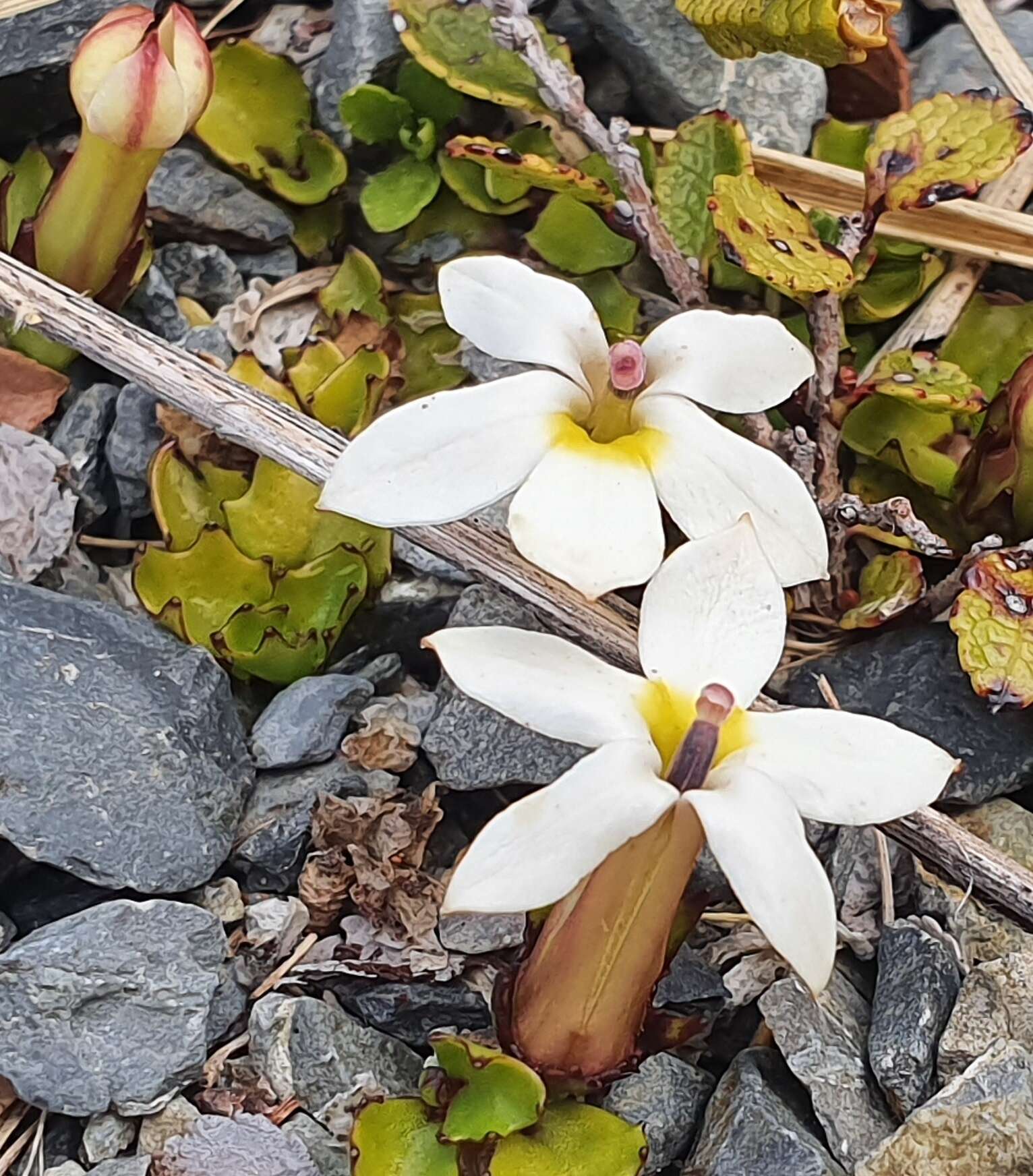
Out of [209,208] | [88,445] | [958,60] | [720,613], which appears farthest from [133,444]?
[958,60]

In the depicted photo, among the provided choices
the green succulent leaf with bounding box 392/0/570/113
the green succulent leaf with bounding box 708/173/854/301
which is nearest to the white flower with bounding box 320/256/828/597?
the green succulent leaf with bounding box 708/173/854/301

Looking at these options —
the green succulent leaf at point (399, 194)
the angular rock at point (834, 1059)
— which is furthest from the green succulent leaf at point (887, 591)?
the green succulent leaf at point (399, 194)

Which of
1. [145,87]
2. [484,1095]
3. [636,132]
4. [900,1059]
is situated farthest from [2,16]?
[900,1059]

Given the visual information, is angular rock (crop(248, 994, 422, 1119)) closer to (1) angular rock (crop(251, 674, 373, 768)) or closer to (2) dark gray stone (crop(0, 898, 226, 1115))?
(2) dark gray stone (crop(0, 898, 226, 1115))

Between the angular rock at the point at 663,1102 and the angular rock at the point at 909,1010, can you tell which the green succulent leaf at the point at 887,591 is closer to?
the angular rock at the point at 909,1010

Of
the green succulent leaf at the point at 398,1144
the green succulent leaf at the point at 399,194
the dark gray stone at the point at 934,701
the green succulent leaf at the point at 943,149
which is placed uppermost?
the green succulent leaf at the point at 943,149

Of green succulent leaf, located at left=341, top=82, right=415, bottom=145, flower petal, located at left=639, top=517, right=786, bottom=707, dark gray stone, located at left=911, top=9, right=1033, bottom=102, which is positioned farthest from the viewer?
dark gray stone, located at left=911, top=9, right=1033, bottom=102
